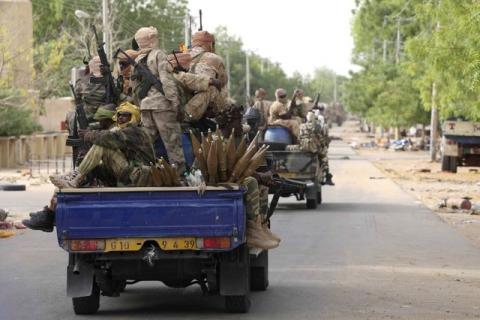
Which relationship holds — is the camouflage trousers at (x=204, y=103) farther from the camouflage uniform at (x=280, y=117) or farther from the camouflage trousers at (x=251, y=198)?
the camouflage uniform at (x=280, y=117)

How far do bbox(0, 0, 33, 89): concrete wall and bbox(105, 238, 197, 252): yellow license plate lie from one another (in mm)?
31566

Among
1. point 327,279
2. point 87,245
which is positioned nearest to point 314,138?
point 327,279

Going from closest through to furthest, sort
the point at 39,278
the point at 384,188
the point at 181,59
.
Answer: the point at 181,59, the point at 39,278, the point at 384,188

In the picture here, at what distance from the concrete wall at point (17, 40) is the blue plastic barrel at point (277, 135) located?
61.1 ft

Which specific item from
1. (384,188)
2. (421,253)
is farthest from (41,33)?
(421,253)

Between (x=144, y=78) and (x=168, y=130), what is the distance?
0.59m

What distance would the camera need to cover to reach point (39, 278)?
13.5m

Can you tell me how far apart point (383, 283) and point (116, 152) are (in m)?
3.73

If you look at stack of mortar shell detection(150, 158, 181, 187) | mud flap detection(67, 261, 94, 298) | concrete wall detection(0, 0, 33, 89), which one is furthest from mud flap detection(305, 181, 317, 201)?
concrete wall detection(0, 0, 33, 89)

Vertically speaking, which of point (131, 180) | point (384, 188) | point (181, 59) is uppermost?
point (181, 59)

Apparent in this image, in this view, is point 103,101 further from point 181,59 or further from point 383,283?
point 383,283

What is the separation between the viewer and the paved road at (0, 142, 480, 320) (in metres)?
10.9

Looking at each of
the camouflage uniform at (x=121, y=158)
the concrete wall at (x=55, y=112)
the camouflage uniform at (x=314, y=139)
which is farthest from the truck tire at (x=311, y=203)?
the concrete wall at (x=55, y=112)

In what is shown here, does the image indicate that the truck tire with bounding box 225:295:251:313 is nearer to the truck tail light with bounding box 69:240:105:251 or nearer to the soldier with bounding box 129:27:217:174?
the truck tail light with bounding box 69:240:105:251
